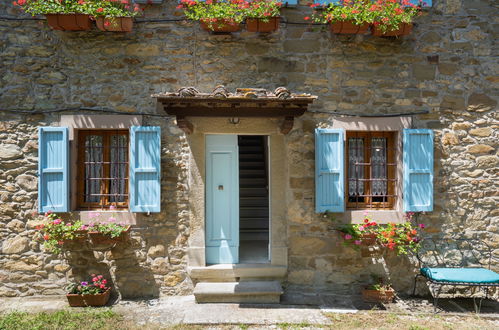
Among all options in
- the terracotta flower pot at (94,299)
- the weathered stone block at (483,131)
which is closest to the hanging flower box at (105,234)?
the terracotta flower pot at (94,299)

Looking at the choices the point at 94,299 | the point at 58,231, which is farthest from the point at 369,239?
the point at 58,231

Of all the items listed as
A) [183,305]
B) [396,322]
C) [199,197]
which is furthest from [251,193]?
[396,322]

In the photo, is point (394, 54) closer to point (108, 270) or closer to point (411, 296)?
point (411, 296)

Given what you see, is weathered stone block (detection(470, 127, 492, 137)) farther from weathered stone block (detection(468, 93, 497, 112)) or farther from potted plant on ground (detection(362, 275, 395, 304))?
potted plant on ground (detection(362, 275, 395, 304))

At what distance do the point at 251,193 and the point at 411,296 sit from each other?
3.68m

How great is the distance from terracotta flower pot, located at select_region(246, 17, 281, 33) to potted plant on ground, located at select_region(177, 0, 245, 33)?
0.14m

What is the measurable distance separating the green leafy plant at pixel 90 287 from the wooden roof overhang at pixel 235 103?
250cm

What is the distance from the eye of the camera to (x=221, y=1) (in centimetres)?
469

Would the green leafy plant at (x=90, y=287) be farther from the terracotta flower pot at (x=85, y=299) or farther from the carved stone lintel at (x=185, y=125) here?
the carved stone lintel at (x=185, y=125)

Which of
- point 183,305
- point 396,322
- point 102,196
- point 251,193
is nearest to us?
point 396,322

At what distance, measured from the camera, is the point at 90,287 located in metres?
4.62

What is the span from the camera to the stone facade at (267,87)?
188 inches

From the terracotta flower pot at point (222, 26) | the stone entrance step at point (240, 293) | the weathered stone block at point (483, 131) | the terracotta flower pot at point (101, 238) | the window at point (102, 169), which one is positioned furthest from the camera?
the weathered stone block at point (483, 131)

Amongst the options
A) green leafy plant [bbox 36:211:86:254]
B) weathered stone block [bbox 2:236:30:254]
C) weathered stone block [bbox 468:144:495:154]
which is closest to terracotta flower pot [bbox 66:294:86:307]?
green leafy plant [bbox 36:211:86:254]
